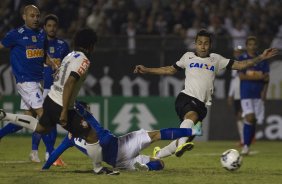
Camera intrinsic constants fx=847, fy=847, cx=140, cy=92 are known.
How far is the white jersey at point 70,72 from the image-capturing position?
416 inches

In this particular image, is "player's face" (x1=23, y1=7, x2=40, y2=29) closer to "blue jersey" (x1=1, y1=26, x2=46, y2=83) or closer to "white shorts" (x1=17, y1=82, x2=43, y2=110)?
"blue jersey" (x1=1, y1=26, x2=46, y2=83)

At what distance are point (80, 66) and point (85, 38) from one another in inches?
17.3

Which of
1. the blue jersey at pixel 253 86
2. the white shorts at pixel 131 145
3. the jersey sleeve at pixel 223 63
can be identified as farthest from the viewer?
the blue jersey at pixel 253 86

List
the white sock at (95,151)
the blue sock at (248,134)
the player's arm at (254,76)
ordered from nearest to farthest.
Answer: the white sock at (95,151) → the blue sock at (248,134) → the player's arm at (254,76)

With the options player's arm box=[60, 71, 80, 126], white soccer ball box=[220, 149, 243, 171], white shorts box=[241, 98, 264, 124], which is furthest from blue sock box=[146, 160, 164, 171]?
white shorts box=[241, 98, 264, 124]

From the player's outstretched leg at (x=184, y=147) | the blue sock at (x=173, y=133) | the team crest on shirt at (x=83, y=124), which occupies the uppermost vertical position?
the team crest on shirt at (x=83, y=124)

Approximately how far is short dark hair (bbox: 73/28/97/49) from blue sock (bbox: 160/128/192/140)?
61.5 inches

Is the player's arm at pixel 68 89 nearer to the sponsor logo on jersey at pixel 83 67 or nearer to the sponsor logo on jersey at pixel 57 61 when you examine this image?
the sponsor logo on jersey at pixel 83 67

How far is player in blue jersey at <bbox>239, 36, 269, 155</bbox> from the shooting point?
16406 millimetres

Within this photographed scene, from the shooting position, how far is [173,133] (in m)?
11.3

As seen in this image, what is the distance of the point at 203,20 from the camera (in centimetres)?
2266

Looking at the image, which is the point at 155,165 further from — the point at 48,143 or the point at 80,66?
the point at 48,143

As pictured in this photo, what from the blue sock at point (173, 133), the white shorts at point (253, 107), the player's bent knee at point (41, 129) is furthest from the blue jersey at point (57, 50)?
the white shorts at point (253, 107)

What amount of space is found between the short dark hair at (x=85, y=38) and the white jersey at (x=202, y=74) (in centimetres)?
230
